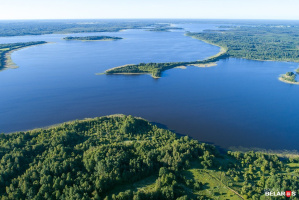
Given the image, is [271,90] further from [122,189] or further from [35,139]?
[35,139]

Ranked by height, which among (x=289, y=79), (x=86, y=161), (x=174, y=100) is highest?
(x=289, y=79)

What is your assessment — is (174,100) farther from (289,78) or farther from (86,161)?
(289,78)

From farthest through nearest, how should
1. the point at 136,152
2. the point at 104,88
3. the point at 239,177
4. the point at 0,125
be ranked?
the point at 104,88, the point at 0,125, the point at 136,152, the point at 239,177

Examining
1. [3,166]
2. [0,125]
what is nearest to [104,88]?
[0,125]

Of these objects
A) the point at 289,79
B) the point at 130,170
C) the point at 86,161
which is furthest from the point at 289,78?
the point at 86,161

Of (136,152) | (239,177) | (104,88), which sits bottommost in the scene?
(239,177)

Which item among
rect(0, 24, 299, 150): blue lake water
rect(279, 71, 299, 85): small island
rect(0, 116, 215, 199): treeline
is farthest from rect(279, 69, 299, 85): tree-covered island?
rect(0, 116, 215, 199): treeline
